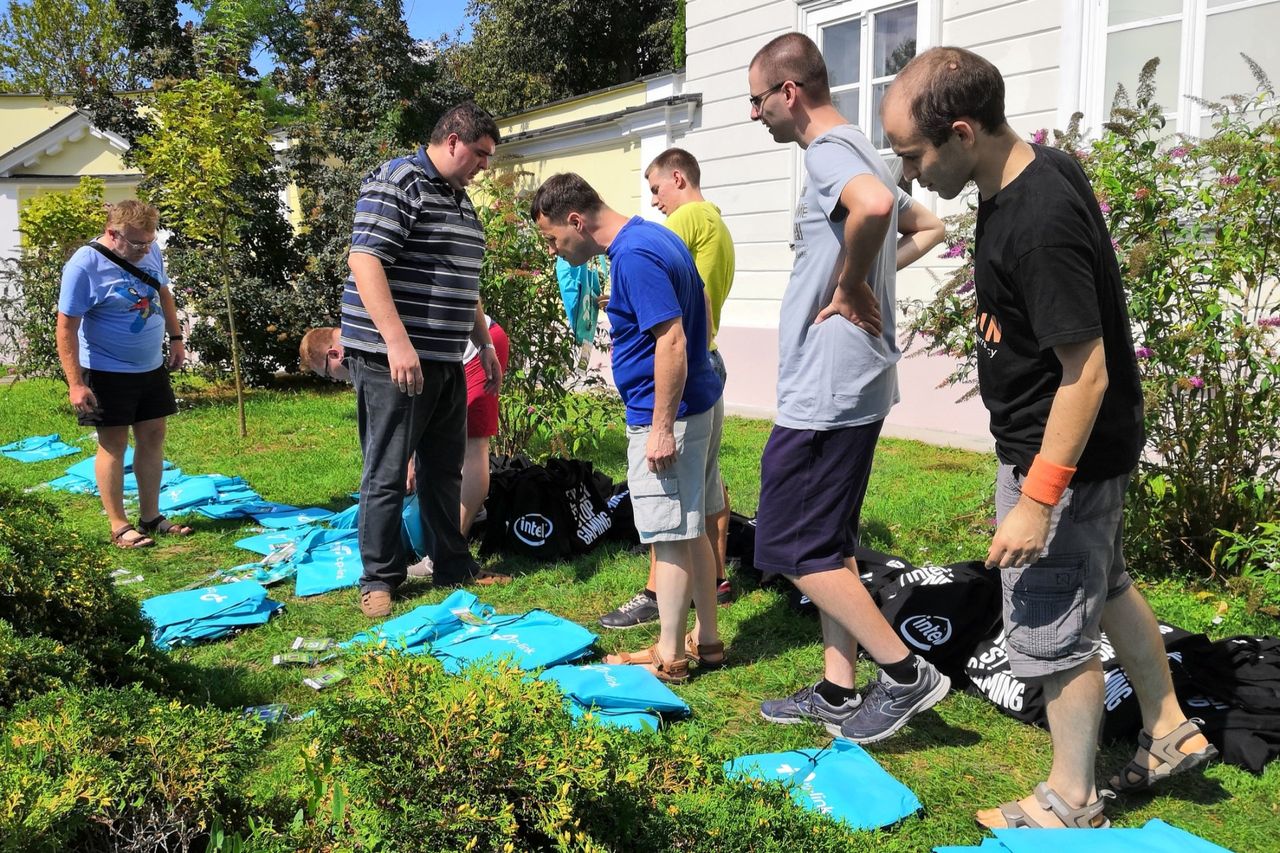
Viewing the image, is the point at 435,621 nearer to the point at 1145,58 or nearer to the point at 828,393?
the point at 828,393

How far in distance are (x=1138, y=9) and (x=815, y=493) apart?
6071 millimetres

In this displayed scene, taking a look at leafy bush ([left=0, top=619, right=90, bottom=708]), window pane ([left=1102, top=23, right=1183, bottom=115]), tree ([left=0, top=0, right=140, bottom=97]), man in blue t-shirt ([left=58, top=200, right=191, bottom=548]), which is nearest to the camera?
leafy bush ([left=0, top=619, right=90, bottom=708])

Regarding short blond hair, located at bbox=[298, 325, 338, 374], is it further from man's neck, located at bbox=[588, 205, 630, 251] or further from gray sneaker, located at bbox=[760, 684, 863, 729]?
gray sneaker, located at bbox=[760, 684, 863, 729]

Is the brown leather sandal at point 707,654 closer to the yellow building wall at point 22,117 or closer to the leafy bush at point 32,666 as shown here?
the leafy bush at point 32,666

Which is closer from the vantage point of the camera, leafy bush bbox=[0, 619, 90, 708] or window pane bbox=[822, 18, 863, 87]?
leafy bush bbox=[0, 619, 90, 708]

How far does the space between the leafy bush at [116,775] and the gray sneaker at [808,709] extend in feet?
6.09

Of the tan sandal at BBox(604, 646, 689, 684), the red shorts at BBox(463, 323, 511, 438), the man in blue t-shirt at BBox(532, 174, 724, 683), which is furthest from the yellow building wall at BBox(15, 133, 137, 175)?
the tan sandal at BBox(604, 646, 689, 684)

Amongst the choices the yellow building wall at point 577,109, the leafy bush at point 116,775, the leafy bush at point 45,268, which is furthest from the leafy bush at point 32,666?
the yellow building wall at point 577,109

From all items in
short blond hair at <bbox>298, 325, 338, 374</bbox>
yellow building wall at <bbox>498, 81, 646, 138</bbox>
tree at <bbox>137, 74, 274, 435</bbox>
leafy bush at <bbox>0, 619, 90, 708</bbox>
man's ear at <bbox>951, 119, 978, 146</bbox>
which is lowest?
leafy bush at <bbox>0, 619, 90, 708</bbox>

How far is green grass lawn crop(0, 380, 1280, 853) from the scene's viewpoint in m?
2.76

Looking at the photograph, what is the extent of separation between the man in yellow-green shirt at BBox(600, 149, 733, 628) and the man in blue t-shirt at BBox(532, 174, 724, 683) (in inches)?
26.2

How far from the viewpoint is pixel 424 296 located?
4.47 metres

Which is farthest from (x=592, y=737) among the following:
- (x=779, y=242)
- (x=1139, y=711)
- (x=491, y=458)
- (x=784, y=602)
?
(x=779, y=242)

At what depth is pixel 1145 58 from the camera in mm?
6969
